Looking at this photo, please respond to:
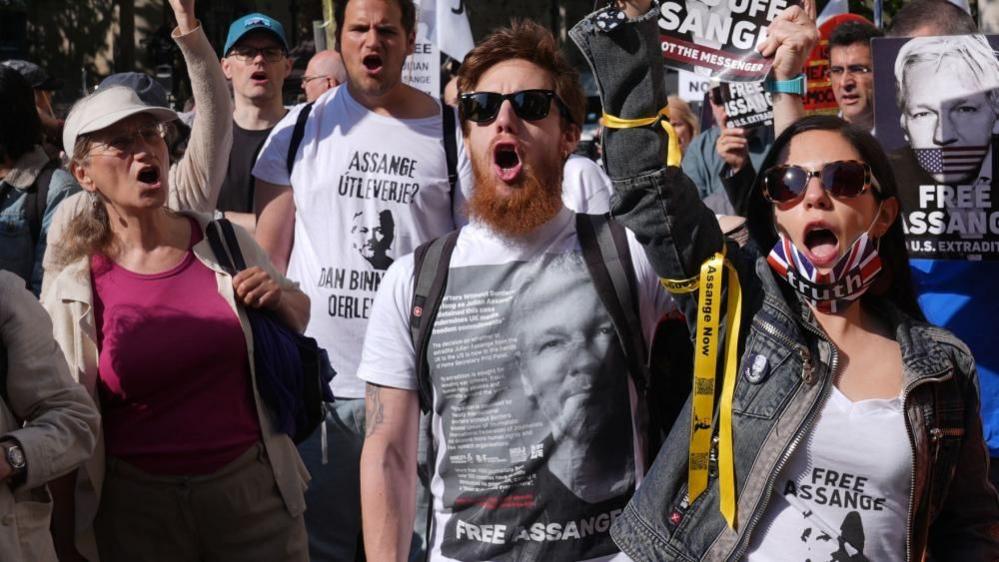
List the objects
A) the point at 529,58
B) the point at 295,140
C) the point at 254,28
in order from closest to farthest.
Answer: the point at 529,58, the point at 295,140, the point at 254,28

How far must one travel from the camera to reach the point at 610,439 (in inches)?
130

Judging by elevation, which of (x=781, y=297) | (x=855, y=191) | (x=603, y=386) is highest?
(x=855, y=191)

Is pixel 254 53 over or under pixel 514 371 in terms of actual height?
over

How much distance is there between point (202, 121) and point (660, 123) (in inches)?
95.1

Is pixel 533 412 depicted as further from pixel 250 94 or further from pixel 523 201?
pixel 250 94

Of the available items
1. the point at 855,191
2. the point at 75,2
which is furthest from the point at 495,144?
the point at 75,2

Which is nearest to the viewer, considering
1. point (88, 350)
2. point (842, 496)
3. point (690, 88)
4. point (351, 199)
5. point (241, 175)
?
point (842, 496)

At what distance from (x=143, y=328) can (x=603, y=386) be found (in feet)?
5.67

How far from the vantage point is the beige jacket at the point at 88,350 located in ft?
14.3

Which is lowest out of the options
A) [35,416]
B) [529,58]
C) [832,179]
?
[35,416]

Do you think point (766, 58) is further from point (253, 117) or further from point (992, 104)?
point (253, 117)

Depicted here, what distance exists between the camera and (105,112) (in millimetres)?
4547

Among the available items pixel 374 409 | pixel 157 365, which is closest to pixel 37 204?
pixel 157 365

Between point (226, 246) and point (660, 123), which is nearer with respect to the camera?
point (660, 123)
